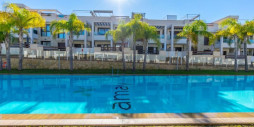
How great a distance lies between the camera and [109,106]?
5.87 m

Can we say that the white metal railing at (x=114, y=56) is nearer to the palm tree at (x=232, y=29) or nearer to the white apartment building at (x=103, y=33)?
the palm tree at (x=232, y=29)

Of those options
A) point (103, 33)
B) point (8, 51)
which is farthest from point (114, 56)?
point (8, 51)

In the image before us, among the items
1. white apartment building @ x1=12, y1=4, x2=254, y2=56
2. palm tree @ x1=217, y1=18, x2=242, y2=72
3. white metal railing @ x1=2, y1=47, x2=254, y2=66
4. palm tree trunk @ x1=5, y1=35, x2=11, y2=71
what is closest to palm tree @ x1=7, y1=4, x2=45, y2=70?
palm tree trunk @ x1=5, y1=35, x2=11, y2=71

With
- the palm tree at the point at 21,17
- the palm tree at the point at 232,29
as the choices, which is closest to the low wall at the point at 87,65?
the palm tree at the point at 21,17

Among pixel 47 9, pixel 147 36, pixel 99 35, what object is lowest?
pixel 147 36

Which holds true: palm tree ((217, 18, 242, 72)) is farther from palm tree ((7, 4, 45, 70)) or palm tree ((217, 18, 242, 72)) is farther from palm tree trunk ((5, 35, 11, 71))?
palm tree trunk ((5, 35, 11, 71))

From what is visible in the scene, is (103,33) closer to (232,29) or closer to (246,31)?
(232,29)

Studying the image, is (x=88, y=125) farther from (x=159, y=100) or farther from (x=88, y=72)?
(x=88, y=72)

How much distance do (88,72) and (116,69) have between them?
10.2 feet

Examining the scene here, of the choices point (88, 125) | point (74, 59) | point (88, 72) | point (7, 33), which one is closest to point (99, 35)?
point (74, 59)

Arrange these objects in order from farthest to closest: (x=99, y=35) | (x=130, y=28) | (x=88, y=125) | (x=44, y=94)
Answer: (x=99, y=35)
(x=130, y=28)
(x=44, y=94)
(x=88, y=125)

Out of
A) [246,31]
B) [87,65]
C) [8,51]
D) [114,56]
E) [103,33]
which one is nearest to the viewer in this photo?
[8,51]

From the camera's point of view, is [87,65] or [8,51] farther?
[87,65]

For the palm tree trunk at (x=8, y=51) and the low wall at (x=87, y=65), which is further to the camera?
the low wall at (x=87, y=65)
